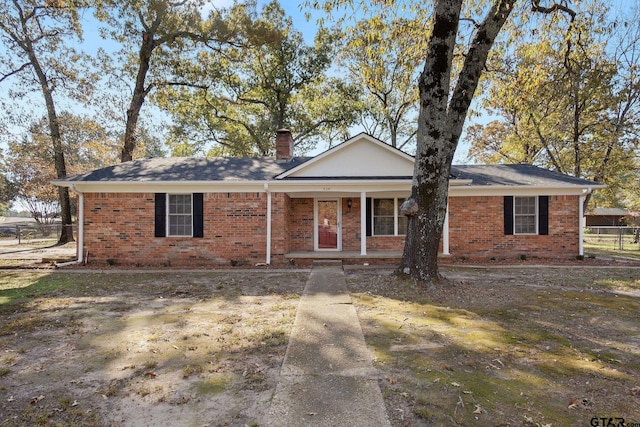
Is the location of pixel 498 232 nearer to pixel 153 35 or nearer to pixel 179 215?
pixel 179 215

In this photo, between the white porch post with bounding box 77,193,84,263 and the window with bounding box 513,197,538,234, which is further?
the window with bounding box 513,197,538,234

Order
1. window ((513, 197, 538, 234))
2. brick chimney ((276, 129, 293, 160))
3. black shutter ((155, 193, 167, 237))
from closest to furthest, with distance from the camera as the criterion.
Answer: black shutter ((155, 193, 167, 237)) < window ((513, 197, 538, 234)) < brick chimney ((276, 129, 293, 160))

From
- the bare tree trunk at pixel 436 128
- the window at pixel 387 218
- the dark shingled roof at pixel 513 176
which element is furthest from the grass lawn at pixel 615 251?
the bare tree trunk at pixel 436 128

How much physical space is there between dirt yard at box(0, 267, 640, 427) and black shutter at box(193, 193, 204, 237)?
151 inches

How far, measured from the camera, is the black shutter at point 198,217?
445 inches

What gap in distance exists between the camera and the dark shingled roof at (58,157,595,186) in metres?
11.4

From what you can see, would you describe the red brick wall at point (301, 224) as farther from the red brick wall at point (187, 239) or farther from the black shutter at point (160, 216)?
the black shutter at point (160, 216)

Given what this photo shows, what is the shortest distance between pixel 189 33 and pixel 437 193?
16682 mm

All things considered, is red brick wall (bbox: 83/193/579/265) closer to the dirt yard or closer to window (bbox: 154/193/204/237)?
window (bbox: 154/193/204/237)

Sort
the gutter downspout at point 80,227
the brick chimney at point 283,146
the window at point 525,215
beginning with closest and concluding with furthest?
the gutter downspout at point 80,227, the window at point 525,215, the brick chimney at point 283,146

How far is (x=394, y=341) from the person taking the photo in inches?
168

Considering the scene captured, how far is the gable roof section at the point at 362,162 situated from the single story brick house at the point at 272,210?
0.03 metres

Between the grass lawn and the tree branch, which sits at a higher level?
the tree branch

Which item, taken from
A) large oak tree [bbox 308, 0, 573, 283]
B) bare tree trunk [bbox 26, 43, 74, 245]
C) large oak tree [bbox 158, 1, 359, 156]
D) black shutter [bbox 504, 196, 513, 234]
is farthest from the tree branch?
black shutter [bbox 504, 196, 513, 234]
